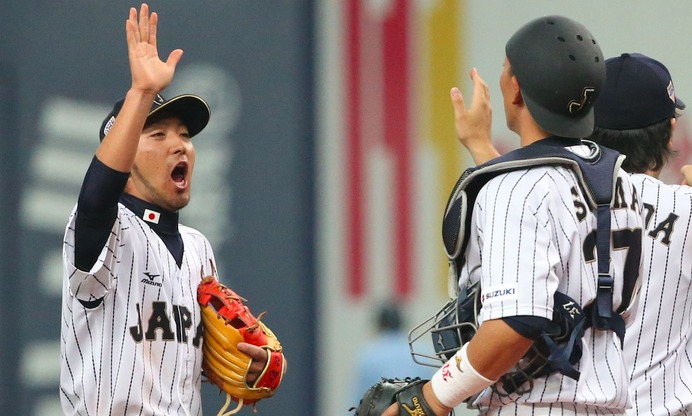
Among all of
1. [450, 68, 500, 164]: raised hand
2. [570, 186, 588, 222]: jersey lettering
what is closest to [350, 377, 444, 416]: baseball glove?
[570, 186, 588, 222]: jersey lettering

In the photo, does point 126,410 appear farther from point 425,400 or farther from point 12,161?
point 12,161

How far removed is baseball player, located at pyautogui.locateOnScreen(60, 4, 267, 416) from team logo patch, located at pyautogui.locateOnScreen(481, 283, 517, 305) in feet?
3.23

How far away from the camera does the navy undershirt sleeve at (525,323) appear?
2.87 m

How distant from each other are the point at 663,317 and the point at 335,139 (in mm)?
4940

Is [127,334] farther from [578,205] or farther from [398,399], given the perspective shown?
[578,205]

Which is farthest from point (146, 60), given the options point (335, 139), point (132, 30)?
point (335, 139)

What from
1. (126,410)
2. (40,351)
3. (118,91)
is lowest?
(40,351)

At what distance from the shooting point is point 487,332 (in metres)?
2.89

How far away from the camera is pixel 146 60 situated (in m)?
3.42

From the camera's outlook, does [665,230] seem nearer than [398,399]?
No

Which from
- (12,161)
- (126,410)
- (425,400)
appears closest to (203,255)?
(126,410)

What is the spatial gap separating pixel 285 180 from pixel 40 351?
196cm

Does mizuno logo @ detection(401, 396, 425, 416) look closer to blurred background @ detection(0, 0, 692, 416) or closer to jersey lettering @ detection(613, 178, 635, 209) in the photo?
jersey lettering @ detection(613, 178, 635, 209)

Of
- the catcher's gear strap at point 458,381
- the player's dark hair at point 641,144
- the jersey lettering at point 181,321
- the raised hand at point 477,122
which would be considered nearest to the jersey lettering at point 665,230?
the player's dark hair at point 641,144
